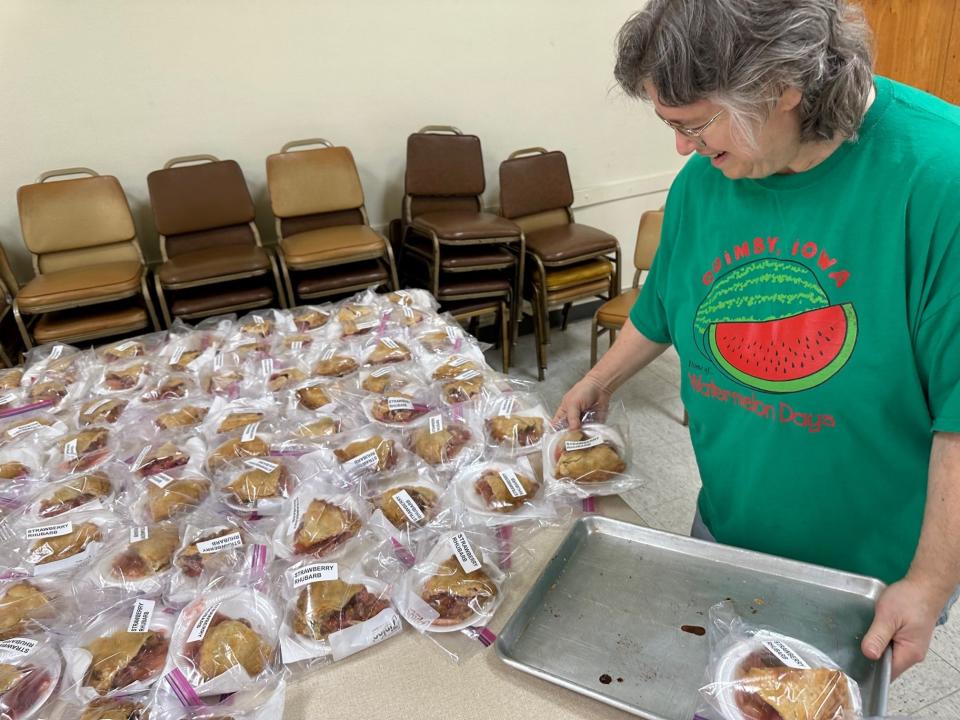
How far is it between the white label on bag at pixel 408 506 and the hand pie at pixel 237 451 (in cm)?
36

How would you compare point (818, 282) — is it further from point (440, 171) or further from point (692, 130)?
point (440, 171)

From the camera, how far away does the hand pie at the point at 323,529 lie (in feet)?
3.49

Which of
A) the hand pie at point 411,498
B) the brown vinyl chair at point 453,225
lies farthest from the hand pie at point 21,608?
the brown vinyl chair at point 453,225

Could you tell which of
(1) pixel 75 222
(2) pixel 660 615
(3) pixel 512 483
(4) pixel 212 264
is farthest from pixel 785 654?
(1) pixel 75 222

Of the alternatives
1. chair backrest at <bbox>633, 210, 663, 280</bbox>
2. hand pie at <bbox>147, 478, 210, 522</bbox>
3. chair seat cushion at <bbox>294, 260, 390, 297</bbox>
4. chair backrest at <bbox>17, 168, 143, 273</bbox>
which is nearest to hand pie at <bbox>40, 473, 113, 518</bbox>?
hand pie at <bbox>147, 478, 210, 522</bbox>

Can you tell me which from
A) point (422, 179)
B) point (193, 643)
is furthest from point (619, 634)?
point (422, 179)

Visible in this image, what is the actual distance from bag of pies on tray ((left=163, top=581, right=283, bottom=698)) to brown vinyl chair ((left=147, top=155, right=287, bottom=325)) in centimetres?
221

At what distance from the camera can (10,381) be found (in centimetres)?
178

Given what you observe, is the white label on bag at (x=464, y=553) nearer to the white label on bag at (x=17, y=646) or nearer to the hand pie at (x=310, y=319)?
the white label on bag at (x=17, y=646)

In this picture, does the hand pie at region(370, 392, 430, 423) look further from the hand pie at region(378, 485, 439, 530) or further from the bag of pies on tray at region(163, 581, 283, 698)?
the bag of pies on tray at region(163, 581, 283, 698)

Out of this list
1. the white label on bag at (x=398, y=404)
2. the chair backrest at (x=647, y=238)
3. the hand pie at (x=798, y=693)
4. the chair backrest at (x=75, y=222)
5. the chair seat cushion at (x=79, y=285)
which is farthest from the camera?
the chair backrest at (x=647, y=238)

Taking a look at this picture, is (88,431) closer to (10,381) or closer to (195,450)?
(195,450)

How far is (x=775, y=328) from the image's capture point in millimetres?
953

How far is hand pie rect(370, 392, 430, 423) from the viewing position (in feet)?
4.74
